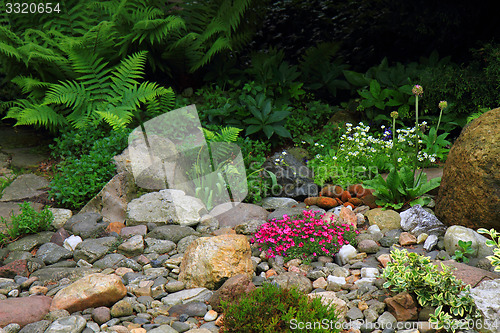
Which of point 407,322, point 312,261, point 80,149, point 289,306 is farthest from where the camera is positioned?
point 80,149

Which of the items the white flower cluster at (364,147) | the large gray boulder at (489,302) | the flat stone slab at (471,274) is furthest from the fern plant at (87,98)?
the large gray boulder at (489,302)

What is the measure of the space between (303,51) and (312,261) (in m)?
Result: 5.62

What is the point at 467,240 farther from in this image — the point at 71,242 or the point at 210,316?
the point at 71,242

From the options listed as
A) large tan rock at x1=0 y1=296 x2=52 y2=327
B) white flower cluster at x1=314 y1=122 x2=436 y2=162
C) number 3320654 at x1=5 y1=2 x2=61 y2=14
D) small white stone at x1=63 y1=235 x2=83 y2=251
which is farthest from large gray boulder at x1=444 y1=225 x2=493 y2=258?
number 3320654 at x1=5 y1=2 x2=61 y2=14

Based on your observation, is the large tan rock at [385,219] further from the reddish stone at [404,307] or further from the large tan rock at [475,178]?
the reddish stone at [404,307]

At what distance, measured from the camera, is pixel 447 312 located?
302 centimetres

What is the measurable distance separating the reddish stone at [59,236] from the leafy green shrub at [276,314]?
215cm

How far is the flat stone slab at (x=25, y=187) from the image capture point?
16.4 feet

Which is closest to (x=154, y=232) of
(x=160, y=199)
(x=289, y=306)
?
(x=160, y=199)

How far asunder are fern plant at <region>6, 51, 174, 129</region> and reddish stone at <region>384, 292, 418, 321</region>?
11.9ft

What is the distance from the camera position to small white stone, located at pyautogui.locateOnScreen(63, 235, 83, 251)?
163 inches

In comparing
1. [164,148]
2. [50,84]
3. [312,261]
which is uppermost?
[50,84]

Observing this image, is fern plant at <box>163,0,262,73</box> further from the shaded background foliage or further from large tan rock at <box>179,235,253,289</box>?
large tan rock at <box>179,235,253,289</box>

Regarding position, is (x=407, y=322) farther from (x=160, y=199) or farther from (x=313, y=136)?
(x=313, y=136)
